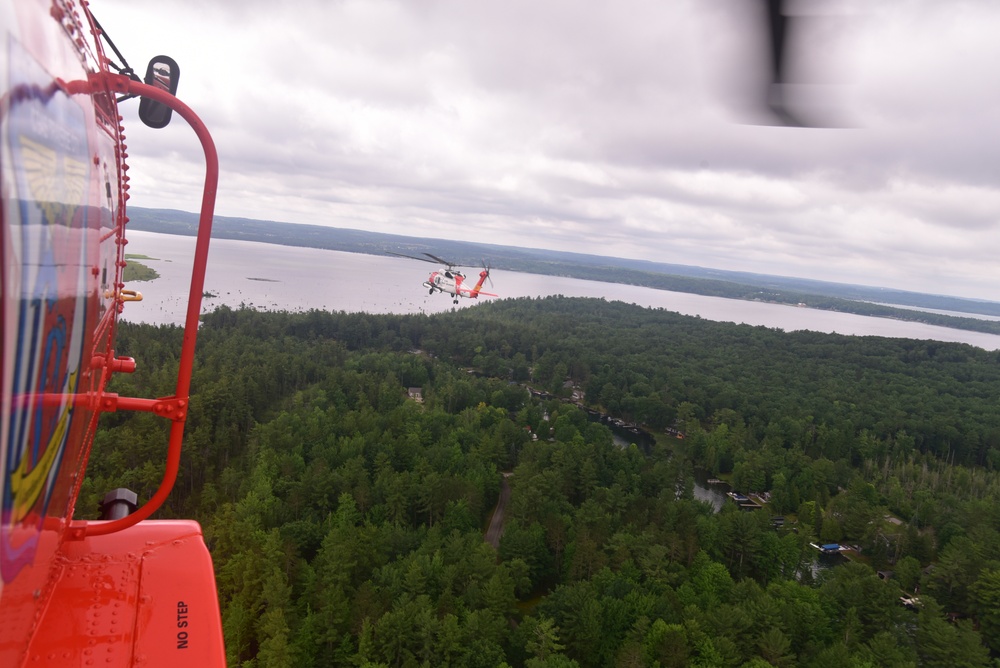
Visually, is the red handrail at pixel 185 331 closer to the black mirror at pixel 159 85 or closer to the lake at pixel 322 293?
the black mirror at pixel 159 85

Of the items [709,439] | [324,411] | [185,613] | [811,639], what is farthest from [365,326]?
[185,613]

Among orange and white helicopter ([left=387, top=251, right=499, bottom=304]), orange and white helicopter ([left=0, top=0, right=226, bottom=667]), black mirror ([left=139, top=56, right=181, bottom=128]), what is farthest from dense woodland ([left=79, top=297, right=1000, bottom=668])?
black mirror ([left=139, top=56, right=181, bottom=128])

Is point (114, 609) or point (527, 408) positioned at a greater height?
point (114, 609)

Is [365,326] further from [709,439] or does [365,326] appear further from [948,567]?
[948,567]

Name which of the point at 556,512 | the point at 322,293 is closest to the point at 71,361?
the point at 556,512

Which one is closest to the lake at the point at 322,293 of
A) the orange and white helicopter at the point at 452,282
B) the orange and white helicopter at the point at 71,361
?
the orange and white helicopter at the point at 452,282

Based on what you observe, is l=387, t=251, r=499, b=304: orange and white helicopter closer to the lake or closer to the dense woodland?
the dense woodland
